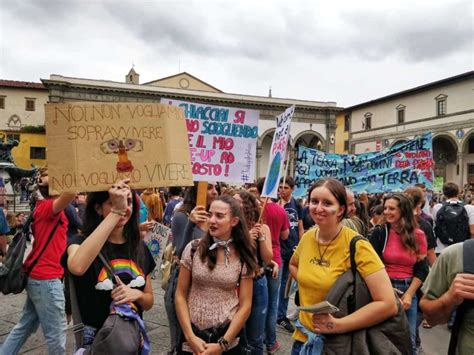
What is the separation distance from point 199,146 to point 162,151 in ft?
3.90

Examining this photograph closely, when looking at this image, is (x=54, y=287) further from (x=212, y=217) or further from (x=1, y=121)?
(x=1, y=121)

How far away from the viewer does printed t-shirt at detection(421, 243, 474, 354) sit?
A: 69.3 inches

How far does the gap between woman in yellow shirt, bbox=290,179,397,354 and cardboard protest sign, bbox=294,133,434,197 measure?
600cm

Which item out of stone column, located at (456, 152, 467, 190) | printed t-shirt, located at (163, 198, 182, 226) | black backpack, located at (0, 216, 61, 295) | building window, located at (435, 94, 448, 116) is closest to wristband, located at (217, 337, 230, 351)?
black backpack, located at (0, 216, 61, 295)

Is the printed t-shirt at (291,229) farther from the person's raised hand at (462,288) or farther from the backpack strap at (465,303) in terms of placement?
the person's raised hand at (462,288)

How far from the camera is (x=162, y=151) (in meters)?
2.37

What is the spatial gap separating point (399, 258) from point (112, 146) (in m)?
2.65

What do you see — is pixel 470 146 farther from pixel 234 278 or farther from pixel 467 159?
pixel 234 278

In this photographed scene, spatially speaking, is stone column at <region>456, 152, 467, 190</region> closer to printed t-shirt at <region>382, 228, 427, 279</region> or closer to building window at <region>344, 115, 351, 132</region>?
building window at <region>344, 115, 351, 132</region>

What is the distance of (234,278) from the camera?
8.55ft

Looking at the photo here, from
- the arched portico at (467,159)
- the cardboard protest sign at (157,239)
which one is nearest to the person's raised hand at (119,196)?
the cardboard protest sign at (157,239)

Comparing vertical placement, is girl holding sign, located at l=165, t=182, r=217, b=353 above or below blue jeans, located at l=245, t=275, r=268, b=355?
above

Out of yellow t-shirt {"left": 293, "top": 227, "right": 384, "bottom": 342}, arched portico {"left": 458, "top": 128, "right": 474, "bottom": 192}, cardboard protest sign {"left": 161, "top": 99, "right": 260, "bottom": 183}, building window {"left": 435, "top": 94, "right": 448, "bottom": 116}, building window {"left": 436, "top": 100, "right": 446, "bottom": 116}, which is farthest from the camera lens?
building window {"left": 436, "top": 100, "right": 446, "bottom": 116}

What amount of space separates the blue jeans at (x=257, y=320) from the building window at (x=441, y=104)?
127 feet
